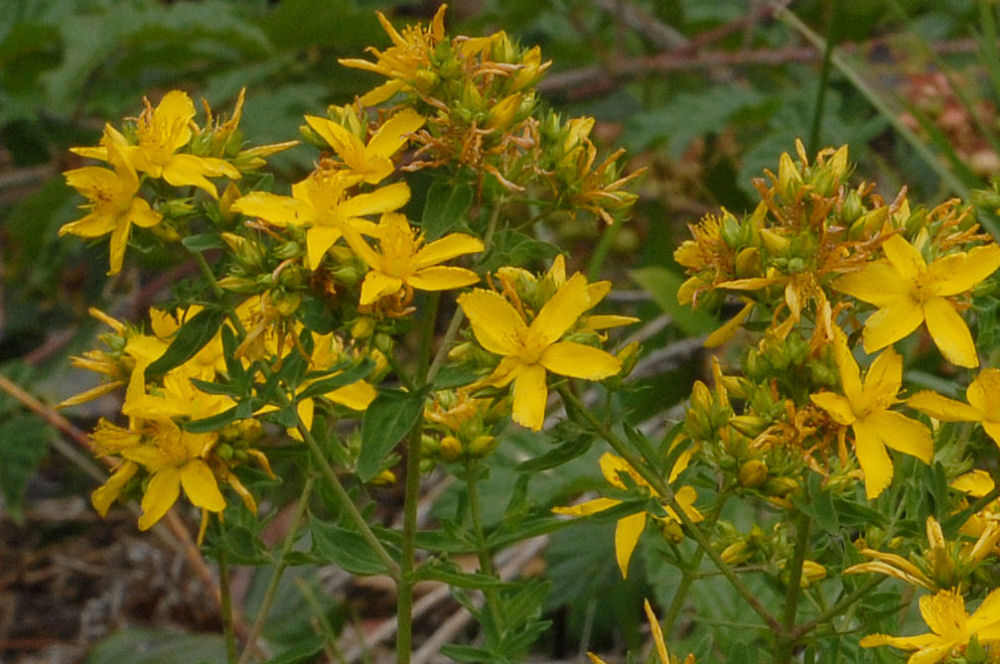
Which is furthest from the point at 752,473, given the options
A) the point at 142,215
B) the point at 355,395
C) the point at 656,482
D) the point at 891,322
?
the point at 142,215

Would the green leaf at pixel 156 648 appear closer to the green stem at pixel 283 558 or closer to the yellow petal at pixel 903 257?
the green stem at pixel 283 558

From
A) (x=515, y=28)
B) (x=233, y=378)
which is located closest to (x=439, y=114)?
(x=233, y=378)

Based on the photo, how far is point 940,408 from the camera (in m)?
1.06

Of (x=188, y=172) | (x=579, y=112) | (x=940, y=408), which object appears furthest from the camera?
(x=579, y=112)

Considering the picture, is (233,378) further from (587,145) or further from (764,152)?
(764,152)

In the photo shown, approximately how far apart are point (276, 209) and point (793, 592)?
0.59m

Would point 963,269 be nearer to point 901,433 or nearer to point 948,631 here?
point 901,433

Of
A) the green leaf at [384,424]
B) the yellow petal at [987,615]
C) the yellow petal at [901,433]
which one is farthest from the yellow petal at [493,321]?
the yellow petal at [987,615]

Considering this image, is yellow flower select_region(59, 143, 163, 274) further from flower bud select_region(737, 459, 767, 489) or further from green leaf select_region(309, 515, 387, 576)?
flower bud select_region(737, 459, 767, 489)

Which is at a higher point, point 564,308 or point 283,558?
point 564,308

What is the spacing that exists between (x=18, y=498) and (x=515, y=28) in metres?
1.54

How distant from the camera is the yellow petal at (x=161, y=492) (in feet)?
4.09

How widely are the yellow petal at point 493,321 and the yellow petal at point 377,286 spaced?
6cm

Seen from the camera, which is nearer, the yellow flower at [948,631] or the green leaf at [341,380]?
the yellow flower at [948,631]
